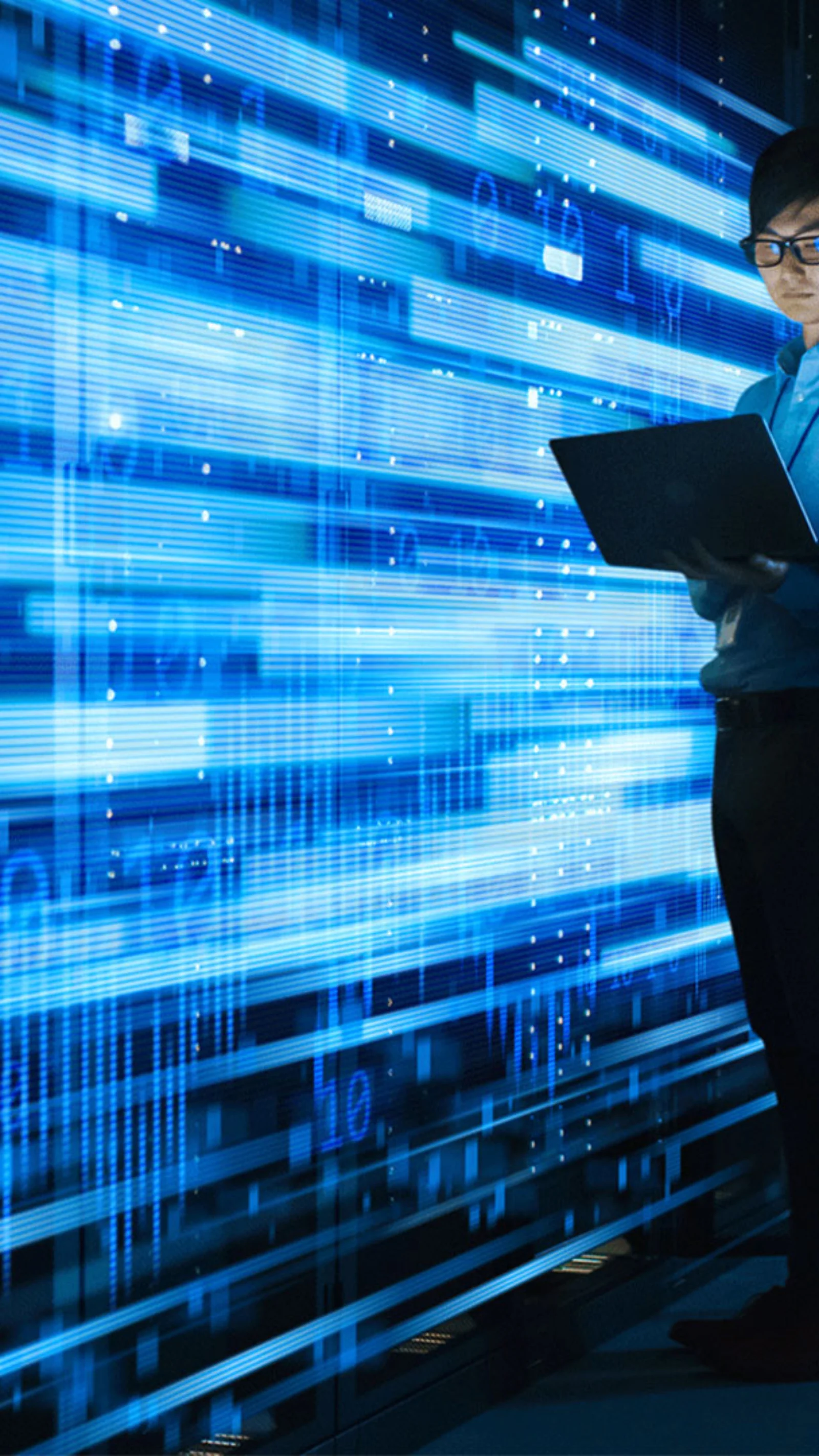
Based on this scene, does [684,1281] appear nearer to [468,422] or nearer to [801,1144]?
[801,1144]

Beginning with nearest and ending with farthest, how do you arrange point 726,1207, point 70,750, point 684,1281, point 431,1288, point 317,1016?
point 70,750 → point 317,1016 → point 431,1288 → point 684,1281 → point 726,1207

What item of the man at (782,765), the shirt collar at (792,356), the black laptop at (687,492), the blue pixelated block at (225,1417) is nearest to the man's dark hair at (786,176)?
the man at (782,765)

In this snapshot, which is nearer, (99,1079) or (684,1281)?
(99,1079)

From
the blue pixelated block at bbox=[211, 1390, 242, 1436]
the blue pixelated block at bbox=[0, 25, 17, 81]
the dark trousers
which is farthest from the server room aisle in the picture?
the blue pixelated block at bbox=[0, 25, 17, 81]

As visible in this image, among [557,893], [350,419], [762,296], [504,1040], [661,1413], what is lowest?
[661,1413]

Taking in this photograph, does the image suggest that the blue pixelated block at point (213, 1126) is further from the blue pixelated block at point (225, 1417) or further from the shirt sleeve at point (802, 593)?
the shirt sleeve at point (802, 593)

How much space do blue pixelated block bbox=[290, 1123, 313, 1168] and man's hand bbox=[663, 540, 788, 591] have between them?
746mm

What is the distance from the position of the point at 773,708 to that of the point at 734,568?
187 millimetres

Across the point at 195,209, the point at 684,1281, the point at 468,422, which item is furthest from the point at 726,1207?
the point at 195,209

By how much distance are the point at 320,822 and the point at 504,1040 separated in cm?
50

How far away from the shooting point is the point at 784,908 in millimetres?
1902

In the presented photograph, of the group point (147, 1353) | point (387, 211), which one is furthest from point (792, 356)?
point (147, 1353)

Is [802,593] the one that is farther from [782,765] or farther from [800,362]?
[800,362]

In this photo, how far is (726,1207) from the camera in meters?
2.51
